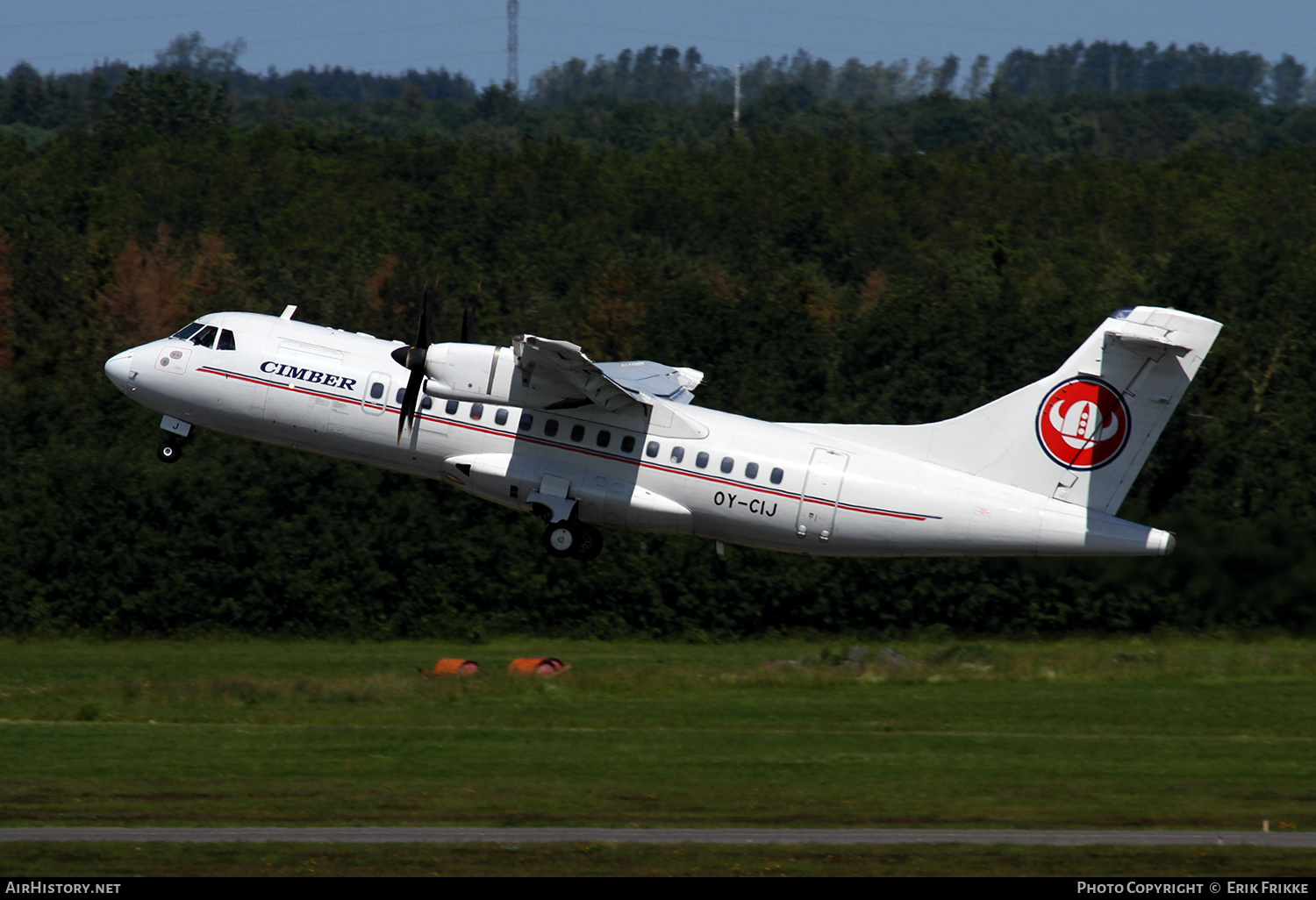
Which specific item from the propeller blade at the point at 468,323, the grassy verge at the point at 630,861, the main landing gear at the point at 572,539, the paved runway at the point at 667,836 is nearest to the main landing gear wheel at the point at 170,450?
the propeller blade at the point at 468,323

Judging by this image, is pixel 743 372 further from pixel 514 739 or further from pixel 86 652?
pixel 514 739

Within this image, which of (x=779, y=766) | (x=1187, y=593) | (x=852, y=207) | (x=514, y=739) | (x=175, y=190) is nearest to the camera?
(x=779, y=766)

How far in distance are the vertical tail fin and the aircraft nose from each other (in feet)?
46.1

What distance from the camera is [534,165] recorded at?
323 feet

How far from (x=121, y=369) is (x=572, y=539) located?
9443mm

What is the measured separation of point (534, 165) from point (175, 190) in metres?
22.9

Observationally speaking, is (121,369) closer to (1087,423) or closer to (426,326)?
(426,326)

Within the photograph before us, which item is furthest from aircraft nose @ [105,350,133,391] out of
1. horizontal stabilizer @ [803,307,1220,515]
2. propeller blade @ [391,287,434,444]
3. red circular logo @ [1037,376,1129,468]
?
red circular logo @ [1037,376,1129,468]

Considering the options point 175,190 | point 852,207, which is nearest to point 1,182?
point 175,190

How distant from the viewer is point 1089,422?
2653cm

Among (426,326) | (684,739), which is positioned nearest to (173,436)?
(426,326)

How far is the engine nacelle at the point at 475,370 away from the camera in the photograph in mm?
25562

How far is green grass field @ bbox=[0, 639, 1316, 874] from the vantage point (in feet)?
68.3

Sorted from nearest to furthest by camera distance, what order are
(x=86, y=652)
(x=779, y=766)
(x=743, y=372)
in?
1. (x=779, y=766)
2. (x=86, y=652)
3. (x=743, y=372)
